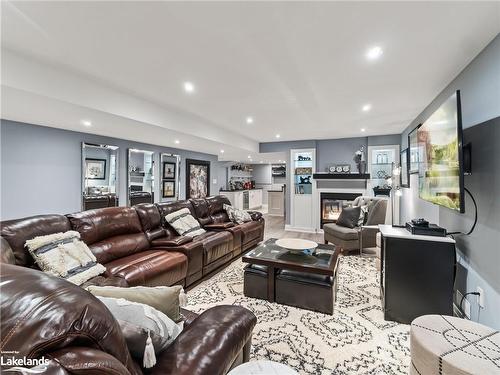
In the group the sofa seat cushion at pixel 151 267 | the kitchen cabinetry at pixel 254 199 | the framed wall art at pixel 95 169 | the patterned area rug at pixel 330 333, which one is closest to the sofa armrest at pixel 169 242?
the sofa seat cushion at pixel 151 267

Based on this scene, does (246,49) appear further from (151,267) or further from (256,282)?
(256,282)

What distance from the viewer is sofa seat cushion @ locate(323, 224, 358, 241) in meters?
4.19

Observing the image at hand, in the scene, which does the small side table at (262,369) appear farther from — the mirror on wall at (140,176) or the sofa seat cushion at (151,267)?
the mirror on wall at (140,176)

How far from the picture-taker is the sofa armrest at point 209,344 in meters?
0.94

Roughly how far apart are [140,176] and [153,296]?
458 centimetres

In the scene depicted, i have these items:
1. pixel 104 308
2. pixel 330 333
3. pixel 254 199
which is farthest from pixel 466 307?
pixel 254 199

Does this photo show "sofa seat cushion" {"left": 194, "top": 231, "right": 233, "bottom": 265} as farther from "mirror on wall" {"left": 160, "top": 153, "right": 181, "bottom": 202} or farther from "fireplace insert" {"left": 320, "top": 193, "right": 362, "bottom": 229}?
"fireplace insert" {"left": 320, "top": 193, "right": 362, "bottom": 229}

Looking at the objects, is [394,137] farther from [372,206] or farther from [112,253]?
[112,253]

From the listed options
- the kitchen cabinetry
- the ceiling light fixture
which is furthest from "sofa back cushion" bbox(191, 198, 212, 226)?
the kitchen cabinetry

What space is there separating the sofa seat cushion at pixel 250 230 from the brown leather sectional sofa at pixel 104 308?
1.10 meters

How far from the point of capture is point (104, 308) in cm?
72

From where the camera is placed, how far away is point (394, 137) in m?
5.53

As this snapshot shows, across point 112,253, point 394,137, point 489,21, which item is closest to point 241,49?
point 489,21

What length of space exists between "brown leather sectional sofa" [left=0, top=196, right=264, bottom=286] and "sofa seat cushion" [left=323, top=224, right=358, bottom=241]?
1.72m
